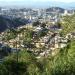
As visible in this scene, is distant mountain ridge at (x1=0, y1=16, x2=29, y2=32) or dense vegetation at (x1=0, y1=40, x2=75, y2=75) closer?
dense vegetation at (x1=0, y1=40, x2=75, y2=75)

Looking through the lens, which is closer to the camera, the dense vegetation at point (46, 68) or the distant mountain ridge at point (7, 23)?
the dense vegetation at point (46, 68)

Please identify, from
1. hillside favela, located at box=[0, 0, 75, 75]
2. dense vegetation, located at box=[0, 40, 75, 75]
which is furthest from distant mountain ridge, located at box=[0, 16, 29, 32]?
dense vegetation, located at box=[0, 40, 75, 75]

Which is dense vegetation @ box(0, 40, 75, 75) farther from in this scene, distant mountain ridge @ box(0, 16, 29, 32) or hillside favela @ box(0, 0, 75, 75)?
distant mountain ridge @ box(0, 16, 29, 32)

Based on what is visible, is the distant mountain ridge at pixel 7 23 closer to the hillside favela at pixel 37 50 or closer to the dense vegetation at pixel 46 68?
the hillside favela at pixel 37 50

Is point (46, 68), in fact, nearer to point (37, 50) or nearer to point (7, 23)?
point (37, 50)

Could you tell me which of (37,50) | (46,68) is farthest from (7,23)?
(46,68)

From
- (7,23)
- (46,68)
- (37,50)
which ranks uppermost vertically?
(46,68)

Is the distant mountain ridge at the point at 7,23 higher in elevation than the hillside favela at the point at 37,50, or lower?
lower

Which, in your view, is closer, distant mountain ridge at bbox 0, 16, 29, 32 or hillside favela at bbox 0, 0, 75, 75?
hillside favela at bbox 0, 0, 75, 75

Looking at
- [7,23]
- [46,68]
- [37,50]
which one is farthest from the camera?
[7,23]

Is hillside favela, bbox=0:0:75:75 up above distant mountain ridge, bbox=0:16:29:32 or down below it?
above

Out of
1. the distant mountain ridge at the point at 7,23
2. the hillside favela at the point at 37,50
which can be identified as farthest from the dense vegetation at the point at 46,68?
the distant mountain ridge at the point at 7,23

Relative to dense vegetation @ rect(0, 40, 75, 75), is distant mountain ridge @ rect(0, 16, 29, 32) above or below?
below
